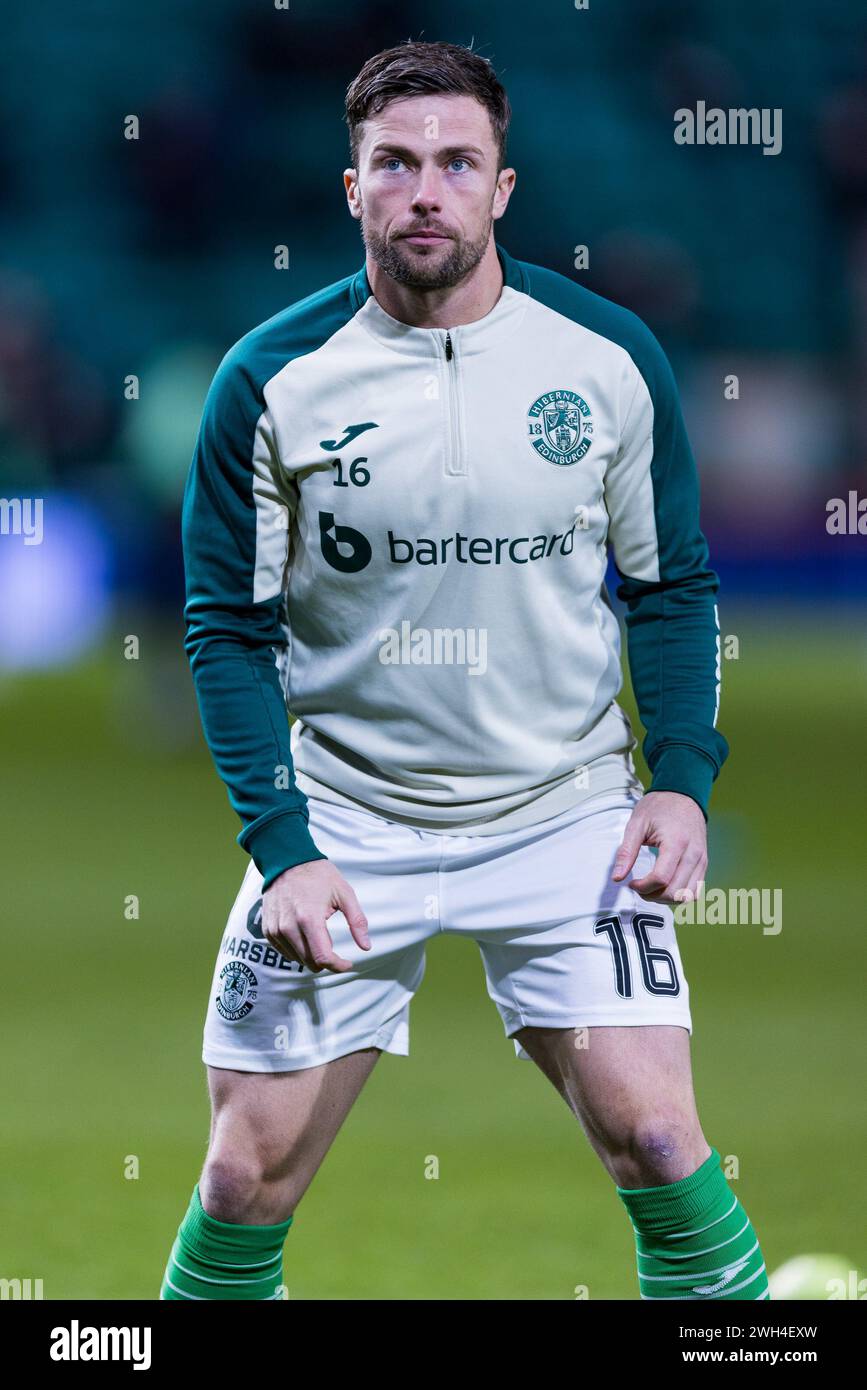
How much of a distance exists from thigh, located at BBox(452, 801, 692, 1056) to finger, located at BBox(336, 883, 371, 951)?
21 centimetres

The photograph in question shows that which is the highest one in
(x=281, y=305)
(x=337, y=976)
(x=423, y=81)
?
(x=281, y=305)

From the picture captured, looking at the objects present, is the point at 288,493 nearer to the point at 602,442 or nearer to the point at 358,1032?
the point at 602,442

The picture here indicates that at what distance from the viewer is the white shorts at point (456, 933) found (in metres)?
2.67

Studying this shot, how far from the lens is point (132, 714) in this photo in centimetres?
1504

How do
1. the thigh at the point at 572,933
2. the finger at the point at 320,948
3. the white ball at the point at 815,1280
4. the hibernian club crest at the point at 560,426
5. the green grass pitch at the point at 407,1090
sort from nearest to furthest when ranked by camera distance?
the finger at the point at 320,948 → the thigh at the point at 572,933 → the hibernian club crest at the point at 560,426 → the white ball at the point at 815,1280 → the green grass pitch at the point at 407,1090

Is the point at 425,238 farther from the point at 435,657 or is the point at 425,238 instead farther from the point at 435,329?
the point at 435,657

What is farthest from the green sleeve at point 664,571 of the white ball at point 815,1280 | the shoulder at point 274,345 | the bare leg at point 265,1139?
the white ball at point 815,1280

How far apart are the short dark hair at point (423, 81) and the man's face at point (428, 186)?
0.02 m

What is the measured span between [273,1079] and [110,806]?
7953 millimetres

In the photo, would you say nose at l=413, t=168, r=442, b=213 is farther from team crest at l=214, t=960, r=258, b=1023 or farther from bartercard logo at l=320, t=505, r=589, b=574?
team crest at l=214, t=960, r=258, b=1023

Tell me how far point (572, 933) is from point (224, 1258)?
675 mm

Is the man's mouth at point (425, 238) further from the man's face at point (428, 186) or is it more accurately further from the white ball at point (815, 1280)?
Answer: the white ball at point (815, 1280)

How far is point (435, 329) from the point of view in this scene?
9.07ft

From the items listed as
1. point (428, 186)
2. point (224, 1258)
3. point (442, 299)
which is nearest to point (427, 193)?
point (428, 186)
